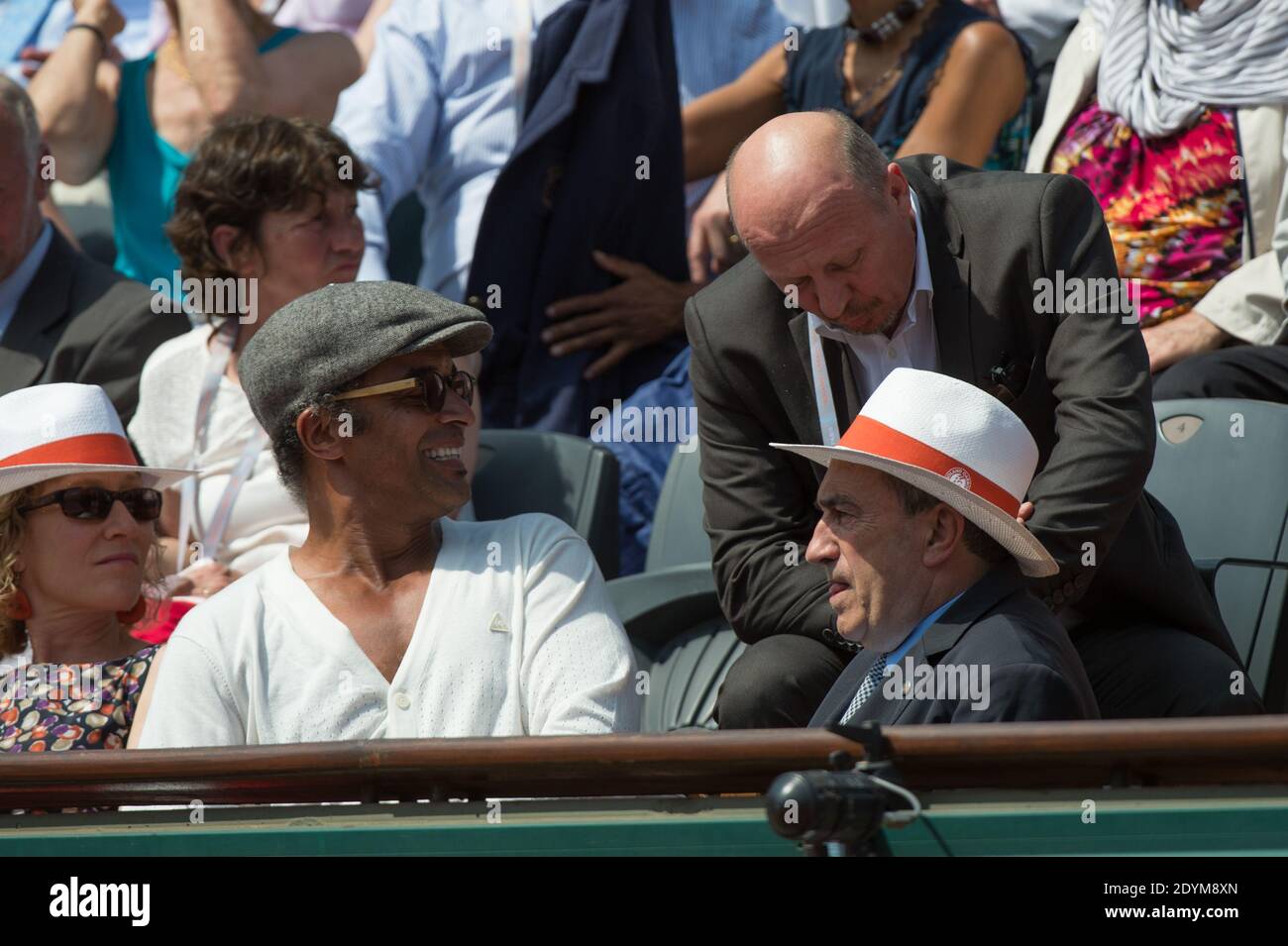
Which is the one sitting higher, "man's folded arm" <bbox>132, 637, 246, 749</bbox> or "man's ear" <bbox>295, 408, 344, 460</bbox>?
"man's ear" <bbox>295, 408, 344, 460</bbox>

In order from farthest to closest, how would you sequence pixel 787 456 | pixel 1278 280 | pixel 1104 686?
pixel 1278 280 → pixel 787 456 → pixel 1104 686

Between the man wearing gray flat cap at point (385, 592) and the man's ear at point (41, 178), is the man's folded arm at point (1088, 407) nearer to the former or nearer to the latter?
the man wearing gray flat cap at point (385, 592)

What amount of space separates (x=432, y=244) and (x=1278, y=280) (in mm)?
2197

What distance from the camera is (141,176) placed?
16.9ft

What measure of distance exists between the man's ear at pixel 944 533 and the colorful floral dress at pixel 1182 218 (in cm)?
167

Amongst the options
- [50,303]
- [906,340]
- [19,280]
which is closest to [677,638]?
[906,340]

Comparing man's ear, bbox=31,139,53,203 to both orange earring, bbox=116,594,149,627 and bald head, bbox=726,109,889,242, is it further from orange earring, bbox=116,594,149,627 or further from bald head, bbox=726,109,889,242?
bald head, bbox=726,109,889,242

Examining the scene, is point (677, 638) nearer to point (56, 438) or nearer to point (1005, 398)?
point (1005, 398)

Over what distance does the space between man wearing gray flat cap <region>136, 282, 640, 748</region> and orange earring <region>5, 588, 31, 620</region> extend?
1.79 ft

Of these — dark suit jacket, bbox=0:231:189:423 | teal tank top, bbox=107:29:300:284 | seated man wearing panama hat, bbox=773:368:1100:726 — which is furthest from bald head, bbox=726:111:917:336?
teal tank top, bbox=107:29:300:284

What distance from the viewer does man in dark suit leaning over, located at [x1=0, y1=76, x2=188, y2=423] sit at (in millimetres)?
4195
